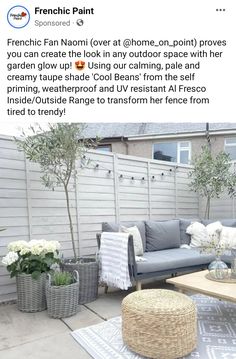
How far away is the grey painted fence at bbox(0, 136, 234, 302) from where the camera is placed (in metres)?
3.22

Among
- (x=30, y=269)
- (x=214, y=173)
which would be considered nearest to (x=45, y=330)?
(x=30, y=269)

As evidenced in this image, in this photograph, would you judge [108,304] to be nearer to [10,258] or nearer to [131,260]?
[131,260]

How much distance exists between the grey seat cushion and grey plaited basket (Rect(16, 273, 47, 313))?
1.03 metres

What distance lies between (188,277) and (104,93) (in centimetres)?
182

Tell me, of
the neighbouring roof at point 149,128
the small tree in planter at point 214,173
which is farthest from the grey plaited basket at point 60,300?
the neighbouring roof at point 149,128

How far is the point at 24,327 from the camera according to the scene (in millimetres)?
2516

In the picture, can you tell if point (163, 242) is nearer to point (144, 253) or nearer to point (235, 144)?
point (144, 253)

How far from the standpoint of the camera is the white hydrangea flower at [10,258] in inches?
110

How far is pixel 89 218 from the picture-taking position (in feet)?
12.8

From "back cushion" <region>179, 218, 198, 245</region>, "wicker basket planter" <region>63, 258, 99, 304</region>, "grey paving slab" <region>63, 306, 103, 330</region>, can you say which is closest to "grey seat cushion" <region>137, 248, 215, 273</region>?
"back cushion" <region>179, 218, 198, 245</region>

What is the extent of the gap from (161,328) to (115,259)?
4.13 feet

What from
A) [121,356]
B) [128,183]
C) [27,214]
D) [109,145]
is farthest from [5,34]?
[109,145]

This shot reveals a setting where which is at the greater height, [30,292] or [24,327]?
[30,292]

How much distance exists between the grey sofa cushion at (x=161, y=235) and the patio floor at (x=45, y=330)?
3.00 feet
